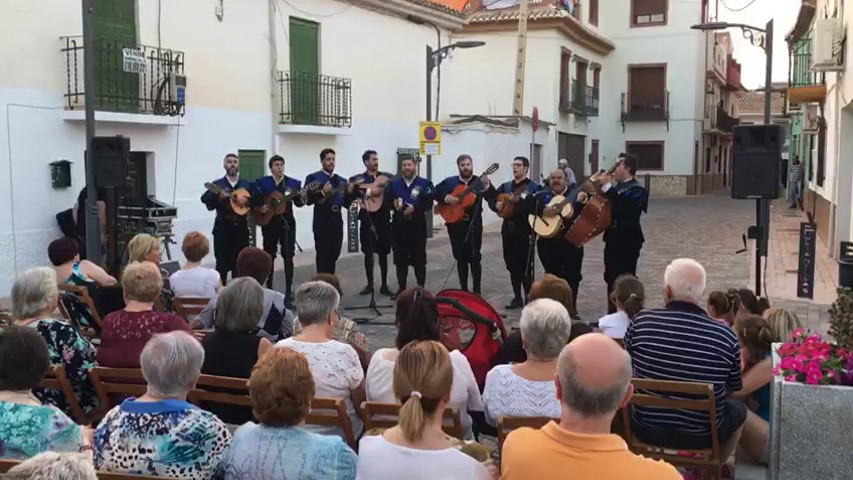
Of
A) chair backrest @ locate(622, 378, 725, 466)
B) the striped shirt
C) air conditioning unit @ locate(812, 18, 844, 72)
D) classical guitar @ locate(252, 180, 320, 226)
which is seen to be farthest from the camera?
air conditioning unit @ locate(812, 18, 844, 72)

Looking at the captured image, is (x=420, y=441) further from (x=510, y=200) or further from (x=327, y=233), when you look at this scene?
(x=327, y=233)

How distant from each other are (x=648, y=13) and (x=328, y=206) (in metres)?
29.4

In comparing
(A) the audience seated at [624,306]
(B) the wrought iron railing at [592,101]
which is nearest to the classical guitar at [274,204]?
(A) the audience seated at [624,306]

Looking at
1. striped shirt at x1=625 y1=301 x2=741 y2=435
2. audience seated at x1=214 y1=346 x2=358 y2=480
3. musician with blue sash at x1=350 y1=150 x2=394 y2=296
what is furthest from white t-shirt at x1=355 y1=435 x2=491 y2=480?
musician with blue sash at x1=350 y1=150 x2=394 y2=296

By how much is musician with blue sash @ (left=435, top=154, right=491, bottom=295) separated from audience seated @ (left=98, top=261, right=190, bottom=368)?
5.67 meters

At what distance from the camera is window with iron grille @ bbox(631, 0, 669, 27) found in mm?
36188

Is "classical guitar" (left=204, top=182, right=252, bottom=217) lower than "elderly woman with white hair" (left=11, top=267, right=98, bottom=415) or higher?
higher

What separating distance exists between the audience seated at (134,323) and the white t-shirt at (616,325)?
2.62 m

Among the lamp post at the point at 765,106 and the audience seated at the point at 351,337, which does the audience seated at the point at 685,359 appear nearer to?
the audience seated at the point at 351,337

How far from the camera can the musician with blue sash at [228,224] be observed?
33.0 ft

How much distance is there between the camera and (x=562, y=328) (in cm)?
380

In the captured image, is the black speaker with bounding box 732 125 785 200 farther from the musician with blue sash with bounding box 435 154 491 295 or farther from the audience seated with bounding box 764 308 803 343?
the audience seated with bounding box 764 308 803 343

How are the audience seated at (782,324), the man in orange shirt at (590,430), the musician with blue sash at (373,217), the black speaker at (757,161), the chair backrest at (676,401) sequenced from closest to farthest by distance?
the man in orange shirt at (590,430) → the chair backrest at (676,401) → the audience seated at (782,324) → the black speaker at (757,161) → the musician with blue sash at (373,217)

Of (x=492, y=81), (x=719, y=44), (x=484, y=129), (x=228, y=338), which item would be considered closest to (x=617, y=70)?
(x=492, y=81)
